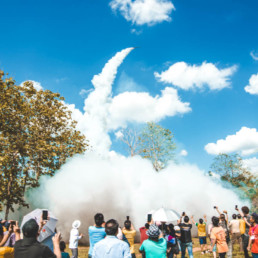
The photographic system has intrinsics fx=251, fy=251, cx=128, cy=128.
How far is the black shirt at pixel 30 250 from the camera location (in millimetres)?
3002

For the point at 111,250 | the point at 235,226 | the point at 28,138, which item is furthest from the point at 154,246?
the point at 28,138

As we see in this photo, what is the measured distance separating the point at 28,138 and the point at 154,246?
20178 mm

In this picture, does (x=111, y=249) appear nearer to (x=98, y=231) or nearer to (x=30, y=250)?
(x=30, y=250)

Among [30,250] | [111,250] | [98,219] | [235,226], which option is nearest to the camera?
[30,250]

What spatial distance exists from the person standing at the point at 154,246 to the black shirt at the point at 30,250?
198 cm

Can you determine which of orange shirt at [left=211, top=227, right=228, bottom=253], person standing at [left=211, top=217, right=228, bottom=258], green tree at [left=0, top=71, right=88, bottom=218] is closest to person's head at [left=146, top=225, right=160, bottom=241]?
person standing at [left=211, top=217, right=228, bottom=258]

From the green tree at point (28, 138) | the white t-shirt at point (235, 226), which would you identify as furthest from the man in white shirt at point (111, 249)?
the green tree at point (28, 138)

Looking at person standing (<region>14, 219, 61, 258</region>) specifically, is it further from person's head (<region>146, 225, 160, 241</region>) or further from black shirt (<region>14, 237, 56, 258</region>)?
person's head (<region>146, 225, 160, 241</region>)

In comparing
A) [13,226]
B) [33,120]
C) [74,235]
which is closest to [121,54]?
[33,120]

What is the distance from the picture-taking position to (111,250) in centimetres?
365

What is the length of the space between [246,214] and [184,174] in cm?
1539

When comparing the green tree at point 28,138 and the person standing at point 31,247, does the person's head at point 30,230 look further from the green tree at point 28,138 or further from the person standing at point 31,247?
the green tree at point 28,138

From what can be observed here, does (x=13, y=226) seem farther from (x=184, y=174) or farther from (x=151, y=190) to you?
(x=184, y=174)

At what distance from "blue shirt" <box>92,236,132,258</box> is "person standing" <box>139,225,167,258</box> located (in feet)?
3.07
